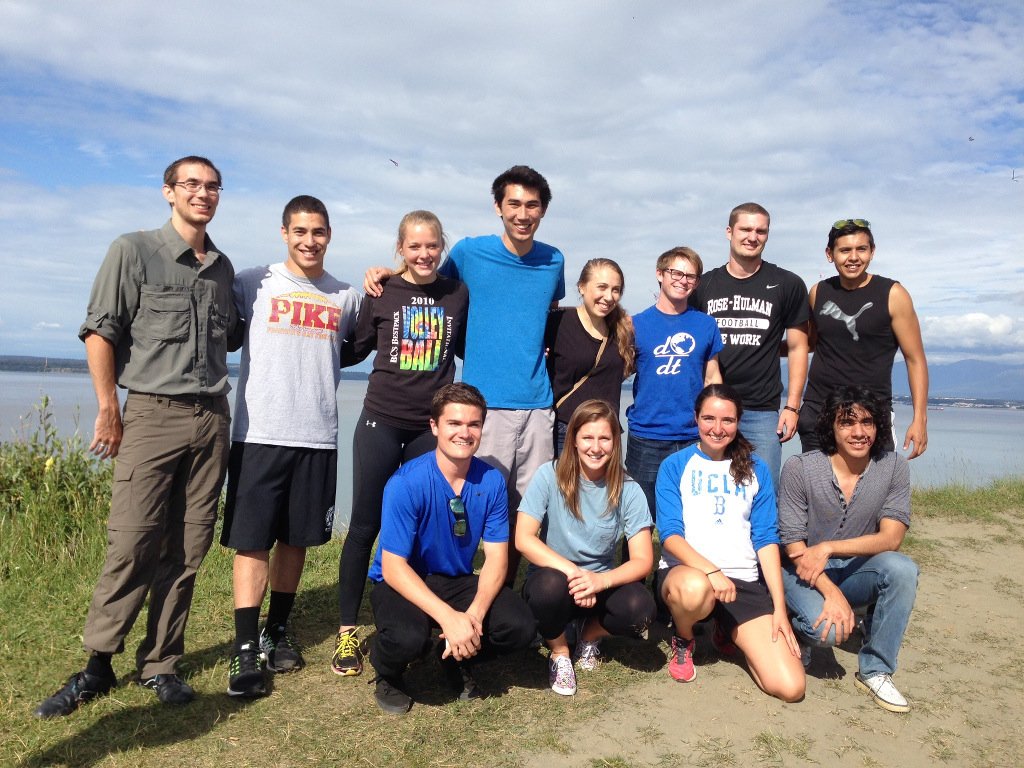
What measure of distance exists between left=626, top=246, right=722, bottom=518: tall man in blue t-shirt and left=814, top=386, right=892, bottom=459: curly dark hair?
2.09ft

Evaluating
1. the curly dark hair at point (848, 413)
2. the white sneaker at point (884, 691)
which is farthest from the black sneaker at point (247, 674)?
the curly dark hair at point (848, 413)

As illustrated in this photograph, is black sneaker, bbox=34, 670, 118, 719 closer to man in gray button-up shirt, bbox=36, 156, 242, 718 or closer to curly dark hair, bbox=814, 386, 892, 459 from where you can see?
man in gray button-up shirt, bbox=36, 156, 242, 718

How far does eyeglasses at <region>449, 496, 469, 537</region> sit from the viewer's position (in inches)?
140

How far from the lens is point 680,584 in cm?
375

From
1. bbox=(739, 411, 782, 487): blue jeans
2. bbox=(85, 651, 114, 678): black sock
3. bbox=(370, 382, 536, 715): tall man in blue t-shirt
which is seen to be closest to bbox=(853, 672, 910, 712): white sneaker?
bbox=(739, 411, 782, 487): blue jeans

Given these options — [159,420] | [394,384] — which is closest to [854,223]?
[394,384]

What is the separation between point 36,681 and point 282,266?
235 cm

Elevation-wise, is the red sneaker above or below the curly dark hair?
below

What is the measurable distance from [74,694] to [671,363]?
Result: 135 inches

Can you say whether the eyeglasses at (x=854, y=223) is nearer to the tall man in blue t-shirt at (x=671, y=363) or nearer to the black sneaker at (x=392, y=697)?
the tall man in blue t-shirt at (x=671, y=363)

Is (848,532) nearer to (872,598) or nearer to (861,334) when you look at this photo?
(872,598)

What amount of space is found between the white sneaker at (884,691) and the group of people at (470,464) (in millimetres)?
10

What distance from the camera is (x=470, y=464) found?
376 cm

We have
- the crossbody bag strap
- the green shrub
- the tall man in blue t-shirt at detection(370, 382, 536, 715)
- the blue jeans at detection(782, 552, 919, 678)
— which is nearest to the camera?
the tall man in blue t-shirt at detection(370, 382, 536, 715)
